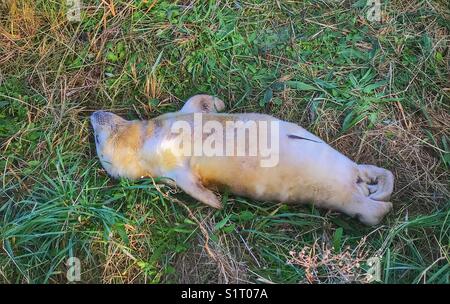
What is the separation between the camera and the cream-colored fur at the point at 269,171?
369 cm

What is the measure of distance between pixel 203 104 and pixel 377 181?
1.26 m

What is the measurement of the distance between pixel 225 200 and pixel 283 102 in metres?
0.90

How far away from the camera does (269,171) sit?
366 cm

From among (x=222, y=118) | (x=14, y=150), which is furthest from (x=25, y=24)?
(x=222, y=118)

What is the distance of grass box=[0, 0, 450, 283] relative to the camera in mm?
3715
